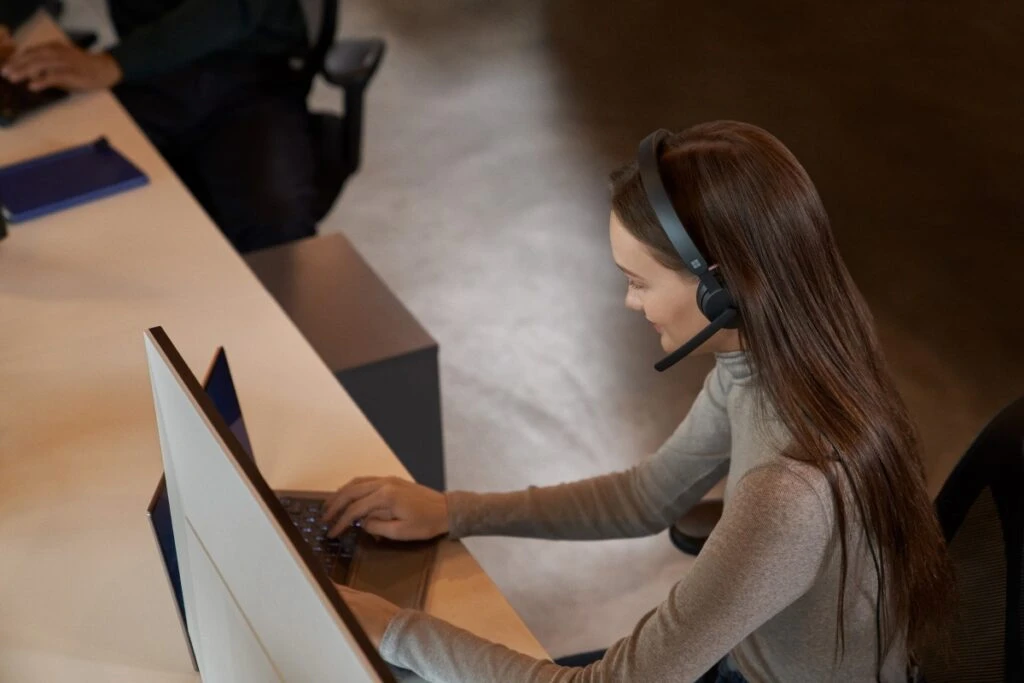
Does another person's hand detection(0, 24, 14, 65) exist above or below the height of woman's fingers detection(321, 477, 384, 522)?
below

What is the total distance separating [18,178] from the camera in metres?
2.08

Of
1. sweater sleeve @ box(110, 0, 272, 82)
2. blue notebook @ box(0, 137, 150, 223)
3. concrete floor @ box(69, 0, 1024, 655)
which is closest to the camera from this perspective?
blue notebook @ box(0, 137, 150, 223)

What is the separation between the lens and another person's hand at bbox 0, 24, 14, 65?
2.48 meters

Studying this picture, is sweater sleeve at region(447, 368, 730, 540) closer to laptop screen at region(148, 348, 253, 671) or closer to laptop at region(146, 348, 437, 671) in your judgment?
laptop at region(146, 348, 437, 671)

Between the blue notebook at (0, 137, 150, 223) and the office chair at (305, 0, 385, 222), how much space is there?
0.52m

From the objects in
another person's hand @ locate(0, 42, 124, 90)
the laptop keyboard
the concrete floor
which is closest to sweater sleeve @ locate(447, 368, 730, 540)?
the laptop keyboard

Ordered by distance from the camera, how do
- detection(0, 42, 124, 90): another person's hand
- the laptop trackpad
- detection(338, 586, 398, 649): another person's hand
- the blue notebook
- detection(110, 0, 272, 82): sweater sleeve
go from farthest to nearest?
1. detection(110, 0, 272, 82): sweater sleeve
2. detection(0, 42, 124, 90): another person's hand
3. the blue notebook
4. the laptop trackpad
5. detection(338, 586, 398, 649): another person's hand

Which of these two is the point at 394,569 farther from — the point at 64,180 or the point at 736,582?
the point at 64,180

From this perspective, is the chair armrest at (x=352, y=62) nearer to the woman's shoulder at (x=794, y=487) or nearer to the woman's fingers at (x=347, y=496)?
the woman's fingers at (x=347, y=496)

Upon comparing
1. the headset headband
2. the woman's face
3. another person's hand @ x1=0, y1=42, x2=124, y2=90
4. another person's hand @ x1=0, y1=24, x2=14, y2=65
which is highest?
the headset headband

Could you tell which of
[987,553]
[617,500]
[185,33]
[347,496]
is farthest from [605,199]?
[987,553]

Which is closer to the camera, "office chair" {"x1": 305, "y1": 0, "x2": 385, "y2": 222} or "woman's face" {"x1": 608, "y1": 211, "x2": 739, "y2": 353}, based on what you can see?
"woman's face" {"x1": 608, "y1": 211, "x2": 739, "y2": 353}

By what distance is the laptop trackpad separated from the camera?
1267 millimetres

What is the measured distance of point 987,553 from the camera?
120 cm
